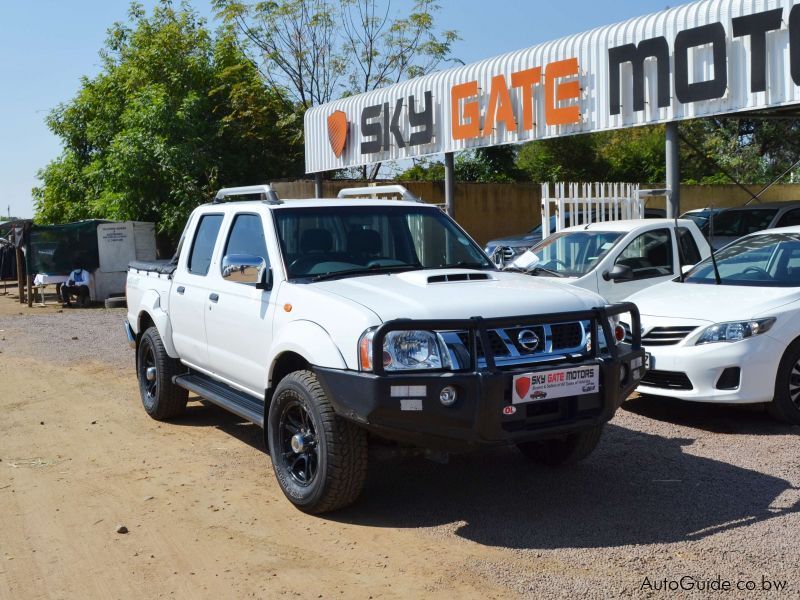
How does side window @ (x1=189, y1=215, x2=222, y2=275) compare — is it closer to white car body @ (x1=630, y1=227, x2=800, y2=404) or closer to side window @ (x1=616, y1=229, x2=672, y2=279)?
white car body @ (x1=630, y1=227, x2=800, y2=404)

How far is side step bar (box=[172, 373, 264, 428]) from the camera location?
5994 millimetres

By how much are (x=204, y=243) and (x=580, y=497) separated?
3618mm

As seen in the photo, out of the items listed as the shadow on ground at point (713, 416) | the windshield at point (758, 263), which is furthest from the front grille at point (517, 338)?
the windshield at point (758, 263)

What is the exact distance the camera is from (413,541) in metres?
4.80

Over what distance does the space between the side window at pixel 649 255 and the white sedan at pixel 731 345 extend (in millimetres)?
2268

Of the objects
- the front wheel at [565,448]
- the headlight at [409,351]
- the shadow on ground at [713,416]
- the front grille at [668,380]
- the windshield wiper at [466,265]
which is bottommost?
the shadow on ground at [713,416]

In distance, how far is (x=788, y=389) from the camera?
684cm

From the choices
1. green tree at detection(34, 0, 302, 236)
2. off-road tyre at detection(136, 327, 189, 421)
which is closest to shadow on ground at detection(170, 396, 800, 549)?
off-road tyre at detection(136, 327, 189, 421)

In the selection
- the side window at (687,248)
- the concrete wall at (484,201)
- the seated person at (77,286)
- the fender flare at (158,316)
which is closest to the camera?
the fender flare at (158,316)

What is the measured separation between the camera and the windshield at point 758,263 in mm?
7617

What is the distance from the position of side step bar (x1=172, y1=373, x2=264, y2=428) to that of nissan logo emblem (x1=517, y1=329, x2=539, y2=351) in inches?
74.2

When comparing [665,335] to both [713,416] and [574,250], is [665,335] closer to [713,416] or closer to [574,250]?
[713,416]

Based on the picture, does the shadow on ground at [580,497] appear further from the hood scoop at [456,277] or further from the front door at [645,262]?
the front door at [645,262]

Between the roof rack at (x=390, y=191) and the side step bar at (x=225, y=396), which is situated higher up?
the roof rack at (x=390, y=191)
